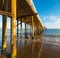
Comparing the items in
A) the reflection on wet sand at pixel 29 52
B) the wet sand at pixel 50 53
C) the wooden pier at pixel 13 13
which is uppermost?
the wooden pier at pixel 13 13

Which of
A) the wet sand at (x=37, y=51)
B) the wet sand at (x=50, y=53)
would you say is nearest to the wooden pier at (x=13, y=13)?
the wet sand at (x=37, y=51)

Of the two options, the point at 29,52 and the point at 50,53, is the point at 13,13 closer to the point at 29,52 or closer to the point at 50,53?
the point at 29,52

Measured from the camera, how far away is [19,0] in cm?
1117

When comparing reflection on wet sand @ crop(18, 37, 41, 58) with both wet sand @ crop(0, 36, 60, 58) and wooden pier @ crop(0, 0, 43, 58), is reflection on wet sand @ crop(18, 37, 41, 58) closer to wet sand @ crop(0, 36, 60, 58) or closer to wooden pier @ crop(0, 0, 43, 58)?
wet sand @ crop(0, 36, 60, 58)

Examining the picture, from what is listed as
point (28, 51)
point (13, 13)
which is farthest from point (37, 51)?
point (13, 13)

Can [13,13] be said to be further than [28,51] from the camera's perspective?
No

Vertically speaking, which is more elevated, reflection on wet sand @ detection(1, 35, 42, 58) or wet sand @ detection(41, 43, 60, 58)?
reflection on wet sand @ detection(1, 35, 42, 58)

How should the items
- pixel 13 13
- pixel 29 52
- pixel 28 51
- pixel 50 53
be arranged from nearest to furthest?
pixel 13 13 → pixel 50 53 → pixel 29 52 → pixel 28 51

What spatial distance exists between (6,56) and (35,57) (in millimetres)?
1520

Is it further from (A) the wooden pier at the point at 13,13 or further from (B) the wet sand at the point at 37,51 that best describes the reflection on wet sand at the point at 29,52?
(A) the wooden pier at the point at 13,13

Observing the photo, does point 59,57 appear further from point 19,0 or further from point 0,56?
point 19,0

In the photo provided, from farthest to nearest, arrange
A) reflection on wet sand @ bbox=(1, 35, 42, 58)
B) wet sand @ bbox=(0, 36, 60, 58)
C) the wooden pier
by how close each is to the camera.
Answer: wet sand @ bbox=(0, 36, 60, 58)
reflection on wet sand @ bbox=(1, 35, 42, 58)
the wooden pier

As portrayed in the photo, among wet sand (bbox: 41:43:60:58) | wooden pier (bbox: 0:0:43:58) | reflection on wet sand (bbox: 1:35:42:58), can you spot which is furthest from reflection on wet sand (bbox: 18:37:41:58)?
wooden pier (bbox: 0:0:43:58)

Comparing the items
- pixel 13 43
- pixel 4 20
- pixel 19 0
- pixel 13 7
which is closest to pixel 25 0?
pixel 19 0
